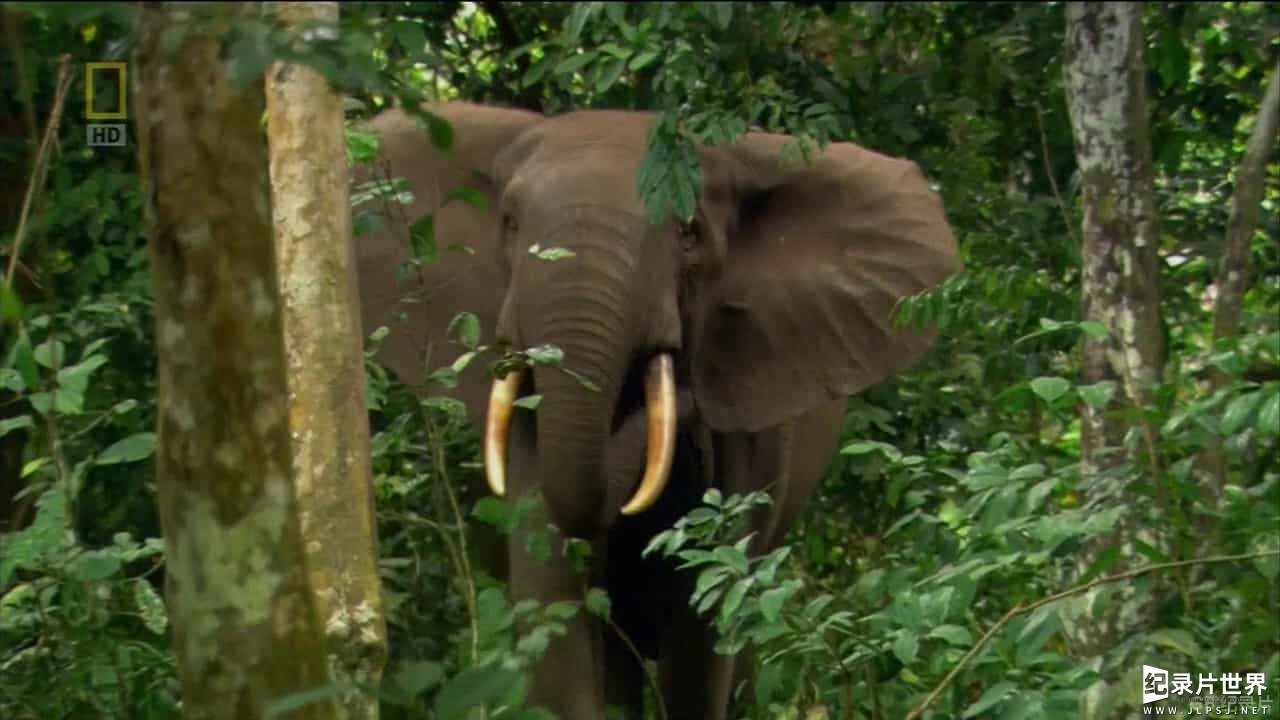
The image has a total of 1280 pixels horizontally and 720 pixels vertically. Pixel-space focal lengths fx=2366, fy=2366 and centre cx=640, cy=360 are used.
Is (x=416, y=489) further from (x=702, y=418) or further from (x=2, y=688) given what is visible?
(x=2, y=688)

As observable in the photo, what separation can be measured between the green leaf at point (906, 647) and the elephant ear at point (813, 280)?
2474 millimetres

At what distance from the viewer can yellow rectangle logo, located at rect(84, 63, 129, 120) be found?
5523 millimetres

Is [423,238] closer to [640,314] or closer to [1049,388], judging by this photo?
[640,314]

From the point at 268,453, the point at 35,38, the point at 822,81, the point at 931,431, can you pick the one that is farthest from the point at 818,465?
the point at 268,453

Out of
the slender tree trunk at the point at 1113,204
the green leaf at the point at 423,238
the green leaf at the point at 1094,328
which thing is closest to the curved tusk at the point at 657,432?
the green leaf at the point at 423,238

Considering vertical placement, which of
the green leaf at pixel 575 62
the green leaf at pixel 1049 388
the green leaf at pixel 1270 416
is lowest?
the green leaf at pixel 1270 416

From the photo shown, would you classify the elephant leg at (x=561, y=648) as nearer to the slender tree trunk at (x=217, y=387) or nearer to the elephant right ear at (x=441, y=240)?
the elephant right ear at (x=441, y=240)

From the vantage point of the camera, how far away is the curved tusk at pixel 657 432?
627cm

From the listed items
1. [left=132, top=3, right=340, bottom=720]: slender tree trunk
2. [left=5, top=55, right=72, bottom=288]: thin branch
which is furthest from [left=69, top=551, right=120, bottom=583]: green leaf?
[left=132, top=3, right=340, bottom=720]: slender tree trunk

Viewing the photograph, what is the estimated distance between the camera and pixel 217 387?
10.6 feet

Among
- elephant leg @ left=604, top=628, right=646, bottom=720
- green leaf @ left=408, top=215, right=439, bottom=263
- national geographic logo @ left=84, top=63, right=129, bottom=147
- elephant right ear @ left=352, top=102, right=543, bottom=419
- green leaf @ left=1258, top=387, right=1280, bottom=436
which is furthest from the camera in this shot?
elephant leg @ left=604, top=628, right=646, bottom=720

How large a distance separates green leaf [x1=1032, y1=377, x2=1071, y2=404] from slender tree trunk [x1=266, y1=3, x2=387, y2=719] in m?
1.29

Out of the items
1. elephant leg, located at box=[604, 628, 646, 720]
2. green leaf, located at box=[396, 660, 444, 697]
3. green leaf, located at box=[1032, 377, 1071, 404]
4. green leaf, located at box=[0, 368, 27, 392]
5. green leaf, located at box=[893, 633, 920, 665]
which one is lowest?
elephant leg, located at box=[604, 628, 646, 720]

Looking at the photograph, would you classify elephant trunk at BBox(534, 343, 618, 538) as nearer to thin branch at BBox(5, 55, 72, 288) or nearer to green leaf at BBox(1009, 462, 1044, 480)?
green leaf at BBox(1009, 462, 1044, 480)
